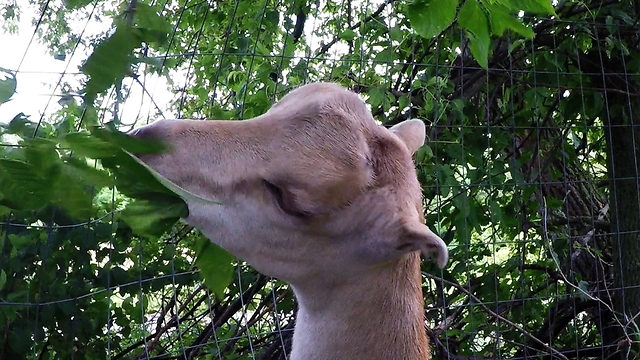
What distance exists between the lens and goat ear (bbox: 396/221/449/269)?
6.89 ft

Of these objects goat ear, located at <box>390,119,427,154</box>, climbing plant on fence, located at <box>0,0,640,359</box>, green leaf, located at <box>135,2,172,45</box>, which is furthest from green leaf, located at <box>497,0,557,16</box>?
green leaf, located at <box>135,2,172,45</box>

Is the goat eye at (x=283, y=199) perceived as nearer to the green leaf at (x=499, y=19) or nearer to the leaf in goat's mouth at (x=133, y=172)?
the green leaf at (x=499, y=19)

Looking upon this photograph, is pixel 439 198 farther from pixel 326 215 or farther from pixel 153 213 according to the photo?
pixel 153 213

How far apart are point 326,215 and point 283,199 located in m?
0.15

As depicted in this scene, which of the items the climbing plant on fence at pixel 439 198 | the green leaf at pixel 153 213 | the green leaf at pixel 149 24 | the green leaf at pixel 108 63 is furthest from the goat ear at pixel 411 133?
the green leaf at pixel 108 63

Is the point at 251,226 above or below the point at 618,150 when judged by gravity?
below

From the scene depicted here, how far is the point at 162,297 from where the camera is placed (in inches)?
161

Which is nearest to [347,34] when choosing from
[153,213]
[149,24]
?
[153,213]

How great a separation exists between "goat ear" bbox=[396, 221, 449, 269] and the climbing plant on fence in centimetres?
121

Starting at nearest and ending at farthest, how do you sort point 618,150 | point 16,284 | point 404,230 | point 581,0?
point 404,230, point 16,284, point 581,0, point 618,150

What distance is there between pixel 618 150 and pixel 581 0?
1064mm

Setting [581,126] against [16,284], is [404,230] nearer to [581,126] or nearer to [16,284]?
[16,284]

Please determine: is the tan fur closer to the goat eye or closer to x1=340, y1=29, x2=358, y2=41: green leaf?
the goat eye

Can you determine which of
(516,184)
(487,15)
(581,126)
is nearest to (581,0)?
(581,126)
